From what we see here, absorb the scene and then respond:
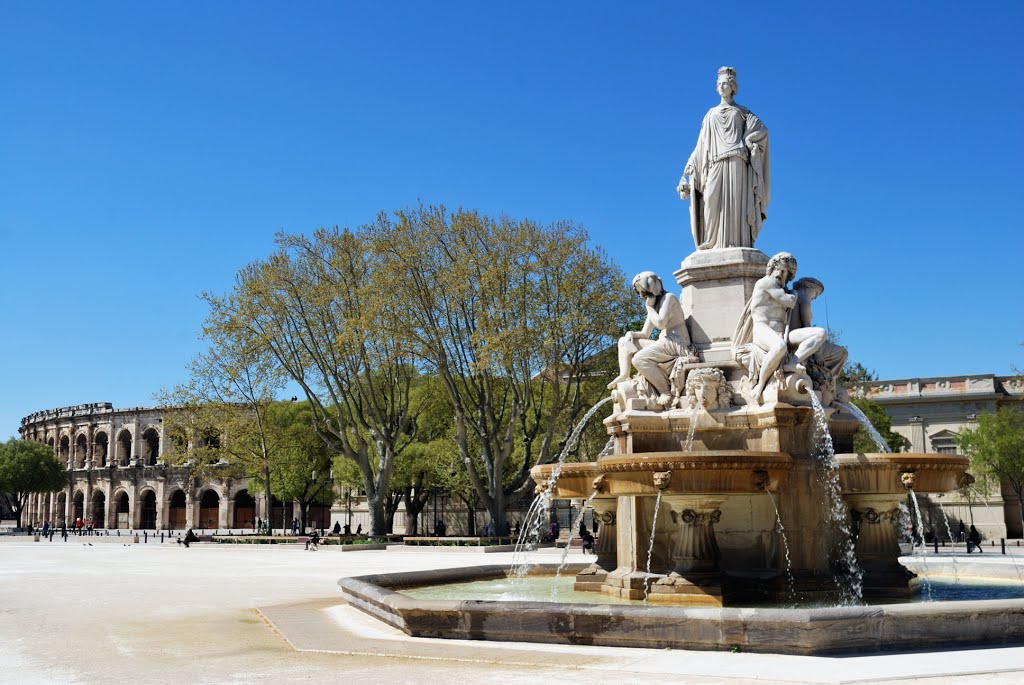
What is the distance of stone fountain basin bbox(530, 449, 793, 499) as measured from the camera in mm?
10797

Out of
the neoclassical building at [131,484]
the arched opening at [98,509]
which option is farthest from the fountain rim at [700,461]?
the arched opening at [98,509]

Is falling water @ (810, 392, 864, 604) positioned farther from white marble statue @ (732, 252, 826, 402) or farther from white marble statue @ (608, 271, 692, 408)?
white marble statue @ (608, 271, 692, 408)

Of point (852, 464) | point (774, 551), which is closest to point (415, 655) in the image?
point (774, 551)

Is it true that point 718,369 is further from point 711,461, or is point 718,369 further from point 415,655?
point 415,655

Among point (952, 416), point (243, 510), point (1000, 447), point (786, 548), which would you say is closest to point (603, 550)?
point (786, 548)

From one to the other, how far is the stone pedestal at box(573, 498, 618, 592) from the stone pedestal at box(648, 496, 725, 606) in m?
1.96

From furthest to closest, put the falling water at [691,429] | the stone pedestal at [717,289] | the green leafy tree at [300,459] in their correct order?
the green leafy tree at [300,459]
the stone pedestal at [717,289]
the falling water at [691,429]

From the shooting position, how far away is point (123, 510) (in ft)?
300

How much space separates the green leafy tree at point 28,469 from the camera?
79.6 metres

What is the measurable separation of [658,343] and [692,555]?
3.01m

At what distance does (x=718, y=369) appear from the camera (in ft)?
41.5

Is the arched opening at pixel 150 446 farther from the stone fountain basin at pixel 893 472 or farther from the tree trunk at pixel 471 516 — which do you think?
the stone fountain basin at pixel 893 472

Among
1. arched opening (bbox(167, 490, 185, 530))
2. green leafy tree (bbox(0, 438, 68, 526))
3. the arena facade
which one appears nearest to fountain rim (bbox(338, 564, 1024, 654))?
the arena facade

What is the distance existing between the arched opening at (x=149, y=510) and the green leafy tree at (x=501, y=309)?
58.3 m
